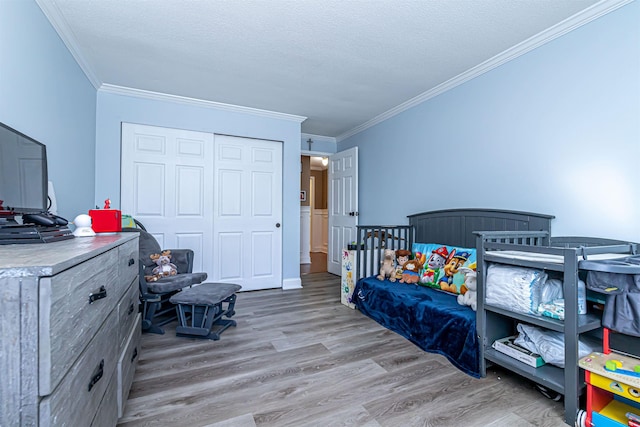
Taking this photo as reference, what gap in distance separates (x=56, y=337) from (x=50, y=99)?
2.18 m

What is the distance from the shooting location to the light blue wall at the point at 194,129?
329cm

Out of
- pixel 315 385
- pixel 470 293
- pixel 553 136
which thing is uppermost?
pixel 553 136

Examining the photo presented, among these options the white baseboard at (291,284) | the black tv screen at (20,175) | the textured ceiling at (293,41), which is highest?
the textured ceiling at (293,41)

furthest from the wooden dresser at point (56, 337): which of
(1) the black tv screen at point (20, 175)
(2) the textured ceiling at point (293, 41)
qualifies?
(2) the textured ceiling at point (293, 41)

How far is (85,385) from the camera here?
0.89 metres

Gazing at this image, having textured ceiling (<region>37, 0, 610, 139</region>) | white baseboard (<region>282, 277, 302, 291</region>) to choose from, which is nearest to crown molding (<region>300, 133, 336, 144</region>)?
textured ceiling (<region>37, 0, 610, 139</region>)

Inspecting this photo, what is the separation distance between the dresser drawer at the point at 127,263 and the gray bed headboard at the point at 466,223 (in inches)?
107

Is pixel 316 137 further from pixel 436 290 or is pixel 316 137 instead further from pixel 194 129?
pixel 436 290

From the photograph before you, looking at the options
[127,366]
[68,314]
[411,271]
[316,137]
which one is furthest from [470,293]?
[316,137]

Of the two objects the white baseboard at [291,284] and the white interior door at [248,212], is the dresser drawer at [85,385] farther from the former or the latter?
the white baseboard at [291,284]

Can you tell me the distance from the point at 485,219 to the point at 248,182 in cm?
282

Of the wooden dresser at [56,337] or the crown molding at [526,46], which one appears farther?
the crown molding at [526,46]

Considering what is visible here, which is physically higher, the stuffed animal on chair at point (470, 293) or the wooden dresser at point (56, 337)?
the wooden dresser at point (56, 337)

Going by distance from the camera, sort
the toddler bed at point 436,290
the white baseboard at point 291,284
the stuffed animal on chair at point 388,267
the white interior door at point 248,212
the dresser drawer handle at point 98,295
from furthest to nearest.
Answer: the white baseboard at point 291,284
the white interior door at point 248,212
the stuffed animal on chair at point 388,267
the toddler bed at point 436,290
the dresser drawer handle at point 98,295
